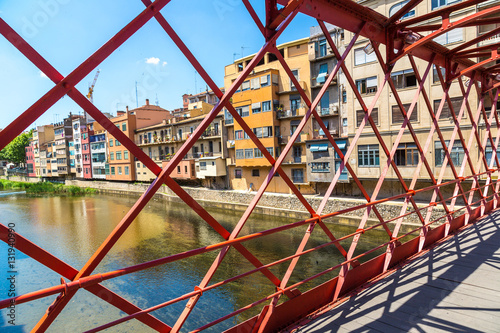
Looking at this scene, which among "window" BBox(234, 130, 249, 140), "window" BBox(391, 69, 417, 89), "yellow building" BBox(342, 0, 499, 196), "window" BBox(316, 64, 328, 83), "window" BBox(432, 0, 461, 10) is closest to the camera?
"window" BBox(432, 0, 461, 10)

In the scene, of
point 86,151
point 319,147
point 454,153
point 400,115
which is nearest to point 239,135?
point 319,147

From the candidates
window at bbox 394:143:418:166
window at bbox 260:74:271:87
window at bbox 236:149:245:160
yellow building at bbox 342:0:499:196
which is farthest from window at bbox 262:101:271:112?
window at bbox 394:143:418:166

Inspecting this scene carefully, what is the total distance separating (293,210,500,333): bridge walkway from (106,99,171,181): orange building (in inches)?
1392

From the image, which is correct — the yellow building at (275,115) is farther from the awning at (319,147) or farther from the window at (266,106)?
the awning at (319,147)

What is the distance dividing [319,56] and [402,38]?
736 inches

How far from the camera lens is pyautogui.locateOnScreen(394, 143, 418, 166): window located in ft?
55.3

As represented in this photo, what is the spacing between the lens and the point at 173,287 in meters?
10.9

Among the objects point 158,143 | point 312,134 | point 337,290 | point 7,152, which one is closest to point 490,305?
point 337,290

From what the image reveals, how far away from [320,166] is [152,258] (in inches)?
479

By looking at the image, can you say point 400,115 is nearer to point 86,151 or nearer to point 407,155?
point 407,155

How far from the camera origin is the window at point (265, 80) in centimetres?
2377

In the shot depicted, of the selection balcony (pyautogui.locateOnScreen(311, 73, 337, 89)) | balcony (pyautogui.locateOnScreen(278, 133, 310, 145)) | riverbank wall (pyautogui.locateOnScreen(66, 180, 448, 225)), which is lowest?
riverbank wall (pyautogui.locateOnScreen(66, 180, 448, 225))

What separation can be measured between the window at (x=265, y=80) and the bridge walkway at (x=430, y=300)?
67.4 ft

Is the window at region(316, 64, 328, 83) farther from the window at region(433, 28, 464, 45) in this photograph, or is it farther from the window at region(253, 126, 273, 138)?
the window at region(433, 28, 464, 45)
